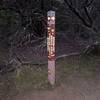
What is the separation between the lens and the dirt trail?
4978mm

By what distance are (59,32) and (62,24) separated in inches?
10.5

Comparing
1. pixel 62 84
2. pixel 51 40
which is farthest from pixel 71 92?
pixel 51 40

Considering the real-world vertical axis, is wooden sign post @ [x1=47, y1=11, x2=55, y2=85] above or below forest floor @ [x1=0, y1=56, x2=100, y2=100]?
above

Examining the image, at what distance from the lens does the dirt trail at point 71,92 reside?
16.3ft

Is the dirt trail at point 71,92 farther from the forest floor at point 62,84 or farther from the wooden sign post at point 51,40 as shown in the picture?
the wooden sign post at point 51,40

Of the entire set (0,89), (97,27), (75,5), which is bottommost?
(0,89)

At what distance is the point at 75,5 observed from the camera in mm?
6516

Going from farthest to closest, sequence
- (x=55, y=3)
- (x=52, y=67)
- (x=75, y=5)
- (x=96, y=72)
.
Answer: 1. (x=55, y=3)
2. (x=75, y=5)
3. (x=96, y=72)
4. (x=52, y=67)

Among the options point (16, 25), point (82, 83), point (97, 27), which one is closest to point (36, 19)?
point (16, 25)

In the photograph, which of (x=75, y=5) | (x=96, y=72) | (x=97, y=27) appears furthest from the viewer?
(x=97, y=27)

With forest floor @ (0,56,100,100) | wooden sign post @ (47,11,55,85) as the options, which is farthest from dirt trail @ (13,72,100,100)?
wooden sign post @ (47,11,55,85)

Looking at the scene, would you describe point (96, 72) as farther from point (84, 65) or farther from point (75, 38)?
point (75, 38)

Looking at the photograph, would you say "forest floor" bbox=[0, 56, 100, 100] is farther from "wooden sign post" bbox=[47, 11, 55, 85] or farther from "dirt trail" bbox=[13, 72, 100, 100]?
"wooden sign post" bbox=[47, 11, 55, 85]

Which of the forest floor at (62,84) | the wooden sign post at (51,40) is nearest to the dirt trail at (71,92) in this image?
A: the forest floor at (62,84)
